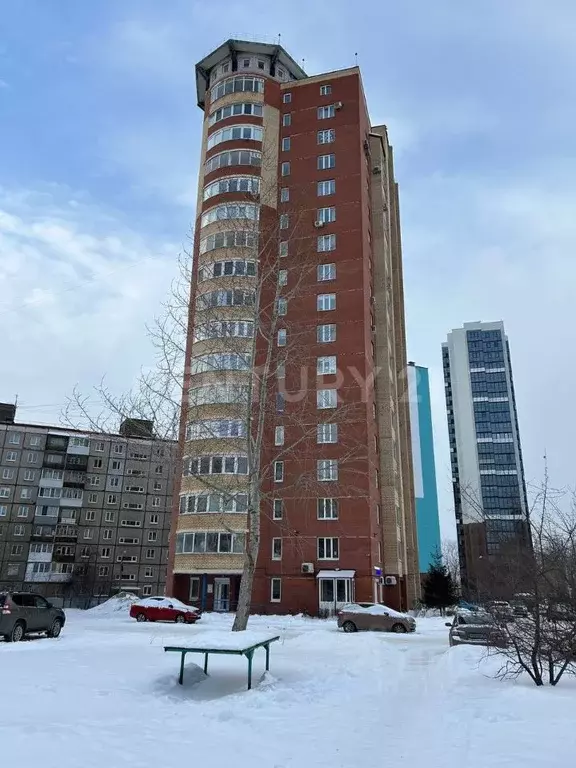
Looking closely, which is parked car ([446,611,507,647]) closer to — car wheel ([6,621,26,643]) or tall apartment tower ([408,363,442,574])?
car wheel ([6,621,26,643])

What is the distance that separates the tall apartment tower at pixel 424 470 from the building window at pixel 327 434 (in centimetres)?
Result: 4345

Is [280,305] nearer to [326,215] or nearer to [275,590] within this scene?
[275,590]

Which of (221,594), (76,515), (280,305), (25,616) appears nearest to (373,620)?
(221,594)

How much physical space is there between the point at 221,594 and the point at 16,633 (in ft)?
75.8

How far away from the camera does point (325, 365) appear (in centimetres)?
4150

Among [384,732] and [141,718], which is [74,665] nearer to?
[141,718]

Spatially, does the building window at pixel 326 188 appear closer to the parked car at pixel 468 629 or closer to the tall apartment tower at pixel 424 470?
the parked car at pixel 468 629

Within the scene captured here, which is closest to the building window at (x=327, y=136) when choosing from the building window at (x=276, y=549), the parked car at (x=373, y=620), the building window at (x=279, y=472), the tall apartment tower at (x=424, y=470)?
the building window at (x=279, y=472)

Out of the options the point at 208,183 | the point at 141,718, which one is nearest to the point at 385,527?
the point at 208,183

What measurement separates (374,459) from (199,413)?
82.5 ft

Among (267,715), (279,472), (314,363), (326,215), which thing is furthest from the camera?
(326,215)

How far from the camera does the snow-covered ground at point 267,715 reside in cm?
573

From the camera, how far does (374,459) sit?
4116cm

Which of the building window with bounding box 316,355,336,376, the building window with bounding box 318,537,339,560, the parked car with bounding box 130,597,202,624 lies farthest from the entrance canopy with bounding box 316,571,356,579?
the building window with bounding box 316,355,336,376
